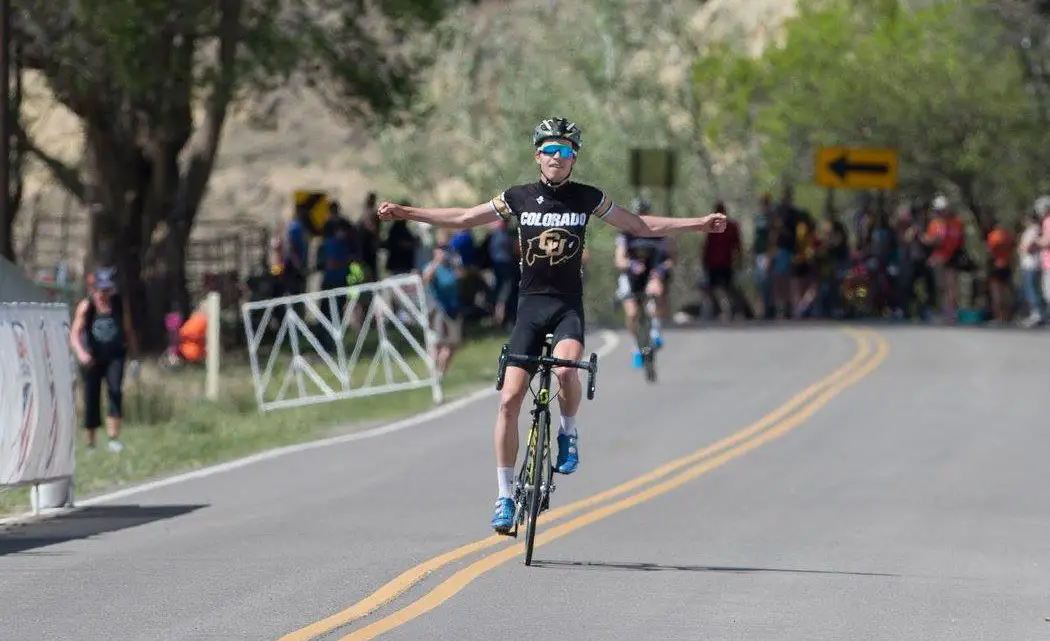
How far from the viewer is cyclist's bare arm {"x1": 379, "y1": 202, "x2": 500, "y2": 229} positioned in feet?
38.9

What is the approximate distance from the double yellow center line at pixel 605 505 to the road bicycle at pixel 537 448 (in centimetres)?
31

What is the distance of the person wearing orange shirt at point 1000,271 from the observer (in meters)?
35.9

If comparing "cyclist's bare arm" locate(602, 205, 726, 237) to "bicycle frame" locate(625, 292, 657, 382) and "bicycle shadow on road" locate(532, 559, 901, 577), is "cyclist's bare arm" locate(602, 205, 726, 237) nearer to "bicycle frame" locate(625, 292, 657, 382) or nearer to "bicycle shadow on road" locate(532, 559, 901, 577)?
"bicycle shadow on road" locate(532, 559, 901, 577)

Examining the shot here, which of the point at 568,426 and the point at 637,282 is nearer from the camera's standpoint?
the point at 568,426

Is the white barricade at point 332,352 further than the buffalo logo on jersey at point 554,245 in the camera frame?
Yes

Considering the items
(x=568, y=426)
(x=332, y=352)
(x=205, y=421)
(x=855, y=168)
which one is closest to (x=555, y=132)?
(x=568, y=426)

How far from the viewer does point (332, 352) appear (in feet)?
101

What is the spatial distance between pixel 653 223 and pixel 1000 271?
25.2 m

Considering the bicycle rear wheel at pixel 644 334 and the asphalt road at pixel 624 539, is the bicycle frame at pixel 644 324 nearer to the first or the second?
the bicycle rear wheel at pixel 644 334

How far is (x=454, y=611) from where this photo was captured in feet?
33.1

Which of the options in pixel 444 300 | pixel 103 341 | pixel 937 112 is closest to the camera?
pixel 103 341

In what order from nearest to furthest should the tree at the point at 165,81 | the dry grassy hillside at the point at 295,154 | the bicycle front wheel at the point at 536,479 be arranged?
1. the bicycle front wheel at the point at 536,479
2. the tree at the point at 165,81
3. the dry grassy hillside at the point at 295,154

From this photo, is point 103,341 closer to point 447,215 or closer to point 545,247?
point 447,215

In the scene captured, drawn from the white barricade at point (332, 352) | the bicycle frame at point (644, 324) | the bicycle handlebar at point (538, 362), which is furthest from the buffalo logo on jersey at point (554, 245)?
the white barricade at point (332, 352)
